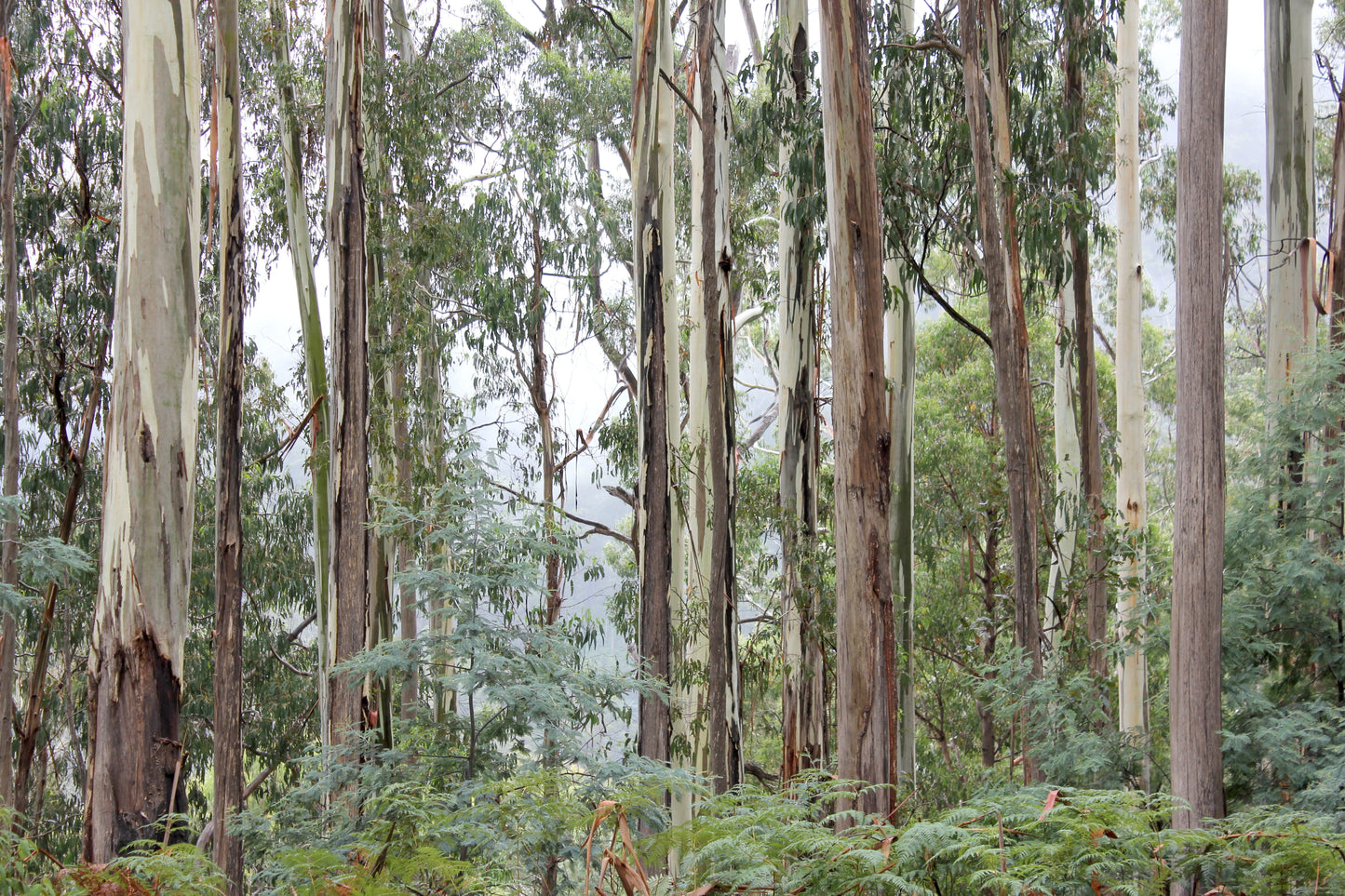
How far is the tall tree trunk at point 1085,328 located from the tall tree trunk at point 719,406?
1.88m

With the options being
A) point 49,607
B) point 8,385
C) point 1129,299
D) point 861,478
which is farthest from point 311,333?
point 1129,299

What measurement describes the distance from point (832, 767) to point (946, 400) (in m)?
5.27

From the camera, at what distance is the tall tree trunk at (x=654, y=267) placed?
6754 mm

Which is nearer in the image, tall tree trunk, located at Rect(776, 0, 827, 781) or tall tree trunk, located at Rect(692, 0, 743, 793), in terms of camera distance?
tall tree trunk, located at Rect(692, 0, 743, 793)

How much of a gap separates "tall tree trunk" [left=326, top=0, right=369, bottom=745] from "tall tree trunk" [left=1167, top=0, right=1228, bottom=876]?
165 inches

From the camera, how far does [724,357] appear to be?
6996mm

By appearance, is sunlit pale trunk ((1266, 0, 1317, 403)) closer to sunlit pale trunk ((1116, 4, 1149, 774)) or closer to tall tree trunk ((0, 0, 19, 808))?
sunlit pale trunk ((1116, 4, 1149, 774))

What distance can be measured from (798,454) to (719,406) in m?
1.93

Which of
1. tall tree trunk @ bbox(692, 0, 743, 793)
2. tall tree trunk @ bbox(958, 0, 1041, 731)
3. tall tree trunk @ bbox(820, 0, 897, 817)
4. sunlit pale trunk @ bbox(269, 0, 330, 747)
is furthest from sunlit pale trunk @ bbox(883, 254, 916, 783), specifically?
sunlit pale trunk @ bbox(269, 0, 330, 747)

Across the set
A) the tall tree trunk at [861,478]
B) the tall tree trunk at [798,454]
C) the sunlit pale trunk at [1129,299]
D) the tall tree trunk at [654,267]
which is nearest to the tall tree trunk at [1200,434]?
the tall tree trunk at [861,478]

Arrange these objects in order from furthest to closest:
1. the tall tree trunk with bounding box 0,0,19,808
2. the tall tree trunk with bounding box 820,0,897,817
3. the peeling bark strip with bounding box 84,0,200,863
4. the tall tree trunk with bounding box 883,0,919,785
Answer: the tall tree trunk with bounding box 883,0,919,785, the tall tree trunk with bounding box 0,0,19,808, the peeling bark strip with bounding box 84,0,200,863, the tall tree trunk with bounding box 820,0,897,817

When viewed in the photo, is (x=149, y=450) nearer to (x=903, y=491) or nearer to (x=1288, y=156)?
(x=903, y=491)

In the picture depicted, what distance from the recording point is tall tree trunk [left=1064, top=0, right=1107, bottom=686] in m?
5.39

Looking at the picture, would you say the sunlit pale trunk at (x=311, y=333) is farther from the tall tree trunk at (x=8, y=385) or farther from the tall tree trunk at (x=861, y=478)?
the tall tree trunk at (x=861, y=478)
